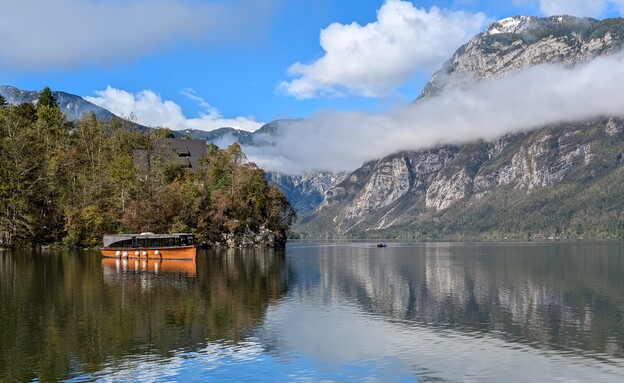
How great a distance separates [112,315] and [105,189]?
394 feet

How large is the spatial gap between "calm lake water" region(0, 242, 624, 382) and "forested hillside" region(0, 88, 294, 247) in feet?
262

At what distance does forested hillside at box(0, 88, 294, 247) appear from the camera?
14625cm

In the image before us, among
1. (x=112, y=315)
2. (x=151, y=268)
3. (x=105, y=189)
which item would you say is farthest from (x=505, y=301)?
(x=105, y=189)

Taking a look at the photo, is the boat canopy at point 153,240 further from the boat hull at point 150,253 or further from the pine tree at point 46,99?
the pine tree at point 46,99

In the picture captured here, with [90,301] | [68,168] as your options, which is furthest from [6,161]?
[90,301]

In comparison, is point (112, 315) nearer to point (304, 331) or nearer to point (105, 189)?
point (304, 331)

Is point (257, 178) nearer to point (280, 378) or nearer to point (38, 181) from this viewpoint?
point (38, 181)

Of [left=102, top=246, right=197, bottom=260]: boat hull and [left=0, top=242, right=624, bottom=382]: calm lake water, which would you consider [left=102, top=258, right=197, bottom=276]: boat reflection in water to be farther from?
[left=0, top=242, right=624, bottom=382]: calm lake water

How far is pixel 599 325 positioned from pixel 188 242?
86740 millimetres

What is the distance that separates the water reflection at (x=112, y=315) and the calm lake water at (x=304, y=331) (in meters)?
0.13

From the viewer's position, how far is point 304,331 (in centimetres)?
4112

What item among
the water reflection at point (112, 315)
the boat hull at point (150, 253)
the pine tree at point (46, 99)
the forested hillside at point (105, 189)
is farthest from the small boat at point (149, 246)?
the pine tree at point (46, 99)

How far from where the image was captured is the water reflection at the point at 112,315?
32219 millimetres

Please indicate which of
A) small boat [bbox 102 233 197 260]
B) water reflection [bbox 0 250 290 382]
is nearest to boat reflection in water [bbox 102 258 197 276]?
water reflection [bbox 0 250 290 382]
